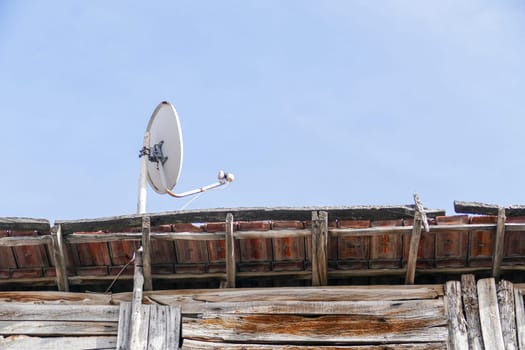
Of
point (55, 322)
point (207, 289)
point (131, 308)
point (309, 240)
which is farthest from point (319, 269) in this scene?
Answer: point (55, 322)

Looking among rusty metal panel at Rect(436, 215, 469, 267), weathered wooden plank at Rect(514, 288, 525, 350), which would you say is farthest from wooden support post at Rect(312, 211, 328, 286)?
weathered wooden plank at Rect(514, 288, 525, 350)

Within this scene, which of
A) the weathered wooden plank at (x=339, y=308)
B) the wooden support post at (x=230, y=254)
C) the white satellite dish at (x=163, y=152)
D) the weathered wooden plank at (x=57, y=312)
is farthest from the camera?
the white satellite dish at (x=163, y=152)

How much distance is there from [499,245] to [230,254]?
2.39 metres

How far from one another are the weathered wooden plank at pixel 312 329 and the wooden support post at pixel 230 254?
0.38 m

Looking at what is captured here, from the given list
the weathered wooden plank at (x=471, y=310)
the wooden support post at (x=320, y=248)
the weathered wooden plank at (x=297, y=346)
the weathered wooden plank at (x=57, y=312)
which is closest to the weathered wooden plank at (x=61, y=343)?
the weathered wooden plank at (x=57, y=312)

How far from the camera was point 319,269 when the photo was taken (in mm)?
8320

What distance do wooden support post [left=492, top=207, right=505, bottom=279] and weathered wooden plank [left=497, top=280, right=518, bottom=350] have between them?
0.12 metres

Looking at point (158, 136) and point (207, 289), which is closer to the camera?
point (207, 289)

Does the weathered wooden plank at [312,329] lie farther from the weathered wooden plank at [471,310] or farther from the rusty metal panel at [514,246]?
the rusty metal panel at [514,246]

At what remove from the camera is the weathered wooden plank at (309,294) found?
27.2 ft

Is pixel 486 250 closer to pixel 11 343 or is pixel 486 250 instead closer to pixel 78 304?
pixel 78 304

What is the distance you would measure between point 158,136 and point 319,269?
2.87 m

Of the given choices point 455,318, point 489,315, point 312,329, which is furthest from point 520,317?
point 312,329

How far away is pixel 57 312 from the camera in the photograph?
8328 mm
